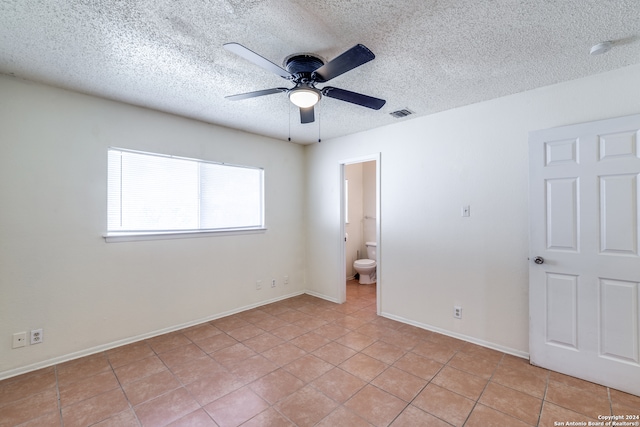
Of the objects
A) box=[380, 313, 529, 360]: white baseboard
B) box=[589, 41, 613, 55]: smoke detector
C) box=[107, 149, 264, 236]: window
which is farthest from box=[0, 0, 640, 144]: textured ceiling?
box=[380, 313, 529, 360]: white baseboard

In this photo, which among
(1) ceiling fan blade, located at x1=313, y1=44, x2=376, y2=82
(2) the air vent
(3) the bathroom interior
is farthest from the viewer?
(3) the bathroom interior

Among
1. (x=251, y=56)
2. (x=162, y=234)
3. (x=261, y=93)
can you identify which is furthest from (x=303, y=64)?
(x=162, y=234)

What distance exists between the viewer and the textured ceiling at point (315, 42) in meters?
1.53

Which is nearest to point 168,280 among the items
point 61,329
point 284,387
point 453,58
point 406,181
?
point 61,329

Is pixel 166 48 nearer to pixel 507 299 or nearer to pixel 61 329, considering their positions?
pixel 61 329

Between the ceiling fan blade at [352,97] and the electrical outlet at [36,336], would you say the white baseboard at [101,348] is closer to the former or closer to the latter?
the electrical outlet at [36,336]

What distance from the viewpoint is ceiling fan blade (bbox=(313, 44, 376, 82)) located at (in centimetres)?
147

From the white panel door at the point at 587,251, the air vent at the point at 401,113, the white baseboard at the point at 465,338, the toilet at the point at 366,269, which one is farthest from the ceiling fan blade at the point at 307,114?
the toilet at the point at 366,269

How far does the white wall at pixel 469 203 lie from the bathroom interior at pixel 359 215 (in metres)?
1.84

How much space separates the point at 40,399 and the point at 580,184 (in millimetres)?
4366

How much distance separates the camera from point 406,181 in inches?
132

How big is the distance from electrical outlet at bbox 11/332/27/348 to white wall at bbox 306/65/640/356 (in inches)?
138

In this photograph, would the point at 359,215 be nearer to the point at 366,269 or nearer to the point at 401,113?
the point at 366,269

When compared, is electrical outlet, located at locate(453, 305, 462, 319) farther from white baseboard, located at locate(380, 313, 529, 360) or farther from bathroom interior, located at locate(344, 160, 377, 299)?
bathroom interior, located at locate(344, 160, 377, 299)
